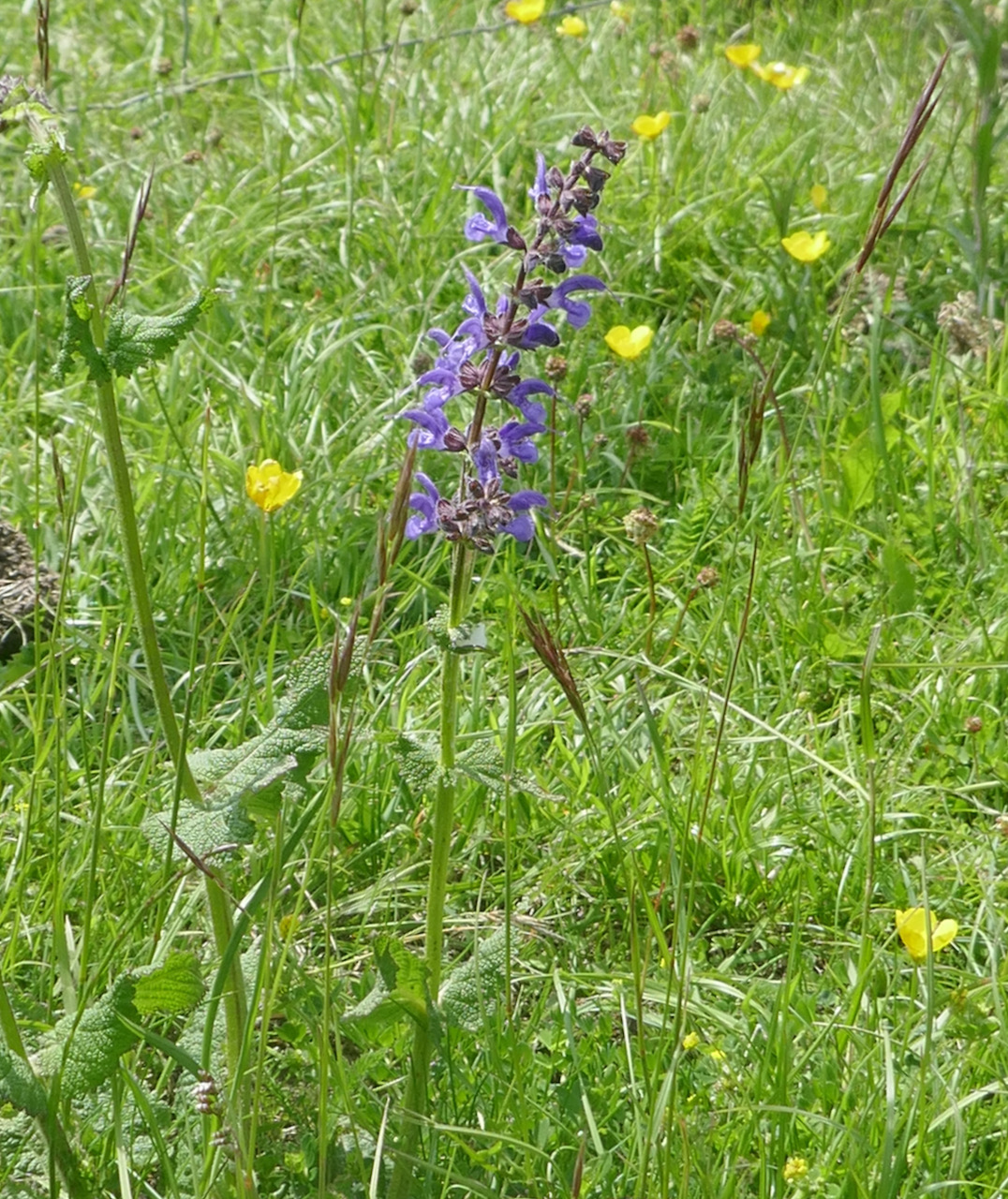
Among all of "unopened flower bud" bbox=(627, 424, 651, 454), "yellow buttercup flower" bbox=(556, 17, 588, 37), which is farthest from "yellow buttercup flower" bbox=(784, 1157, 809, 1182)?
"yellow buttercup flower" bbox=(556, 17, 588, 37)

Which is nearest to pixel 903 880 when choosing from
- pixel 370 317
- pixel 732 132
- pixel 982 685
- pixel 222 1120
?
pixel 982 685

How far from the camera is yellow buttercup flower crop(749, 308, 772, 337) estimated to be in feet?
10.4

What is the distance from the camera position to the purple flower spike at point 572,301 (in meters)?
1.53

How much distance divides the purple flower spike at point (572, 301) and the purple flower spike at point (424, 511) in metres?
0.25

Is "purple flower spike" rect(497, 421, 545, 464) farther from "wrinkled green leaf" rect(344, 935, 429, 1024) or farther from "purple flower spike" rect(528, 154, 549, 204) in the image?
"wrinkled green leaf" rect(344, 935, 429, 1024)

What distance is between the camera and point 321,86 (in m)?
4.21

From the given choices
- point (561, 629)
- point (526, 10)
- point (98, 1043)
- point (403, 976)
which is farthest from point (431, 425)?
point (526, 10)

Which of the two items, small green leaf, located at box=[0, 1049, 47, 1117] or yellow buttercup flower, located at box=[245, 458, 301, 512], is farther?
yellow buttercup flower, located at box=[245, 458, 301, 512]

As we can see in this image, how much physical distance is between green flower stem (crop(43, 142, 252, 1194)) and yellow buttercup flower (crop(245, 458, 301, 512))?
851 mm

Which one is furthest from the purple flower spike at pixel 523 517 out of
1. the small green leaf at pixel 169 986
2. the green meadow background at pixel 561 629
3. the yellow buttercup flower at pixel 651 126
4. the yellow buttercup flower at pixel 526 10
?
the yellow buttercup flower at pixel 526 10

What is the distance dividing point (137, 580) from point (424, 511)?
354 mm

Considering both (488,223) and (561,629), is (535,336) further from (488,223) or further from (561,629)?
(561,629)

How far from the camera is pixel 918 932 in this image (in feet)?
5.29

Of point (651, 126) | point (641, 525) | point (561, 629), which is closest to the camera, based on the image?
point (641, 525)
